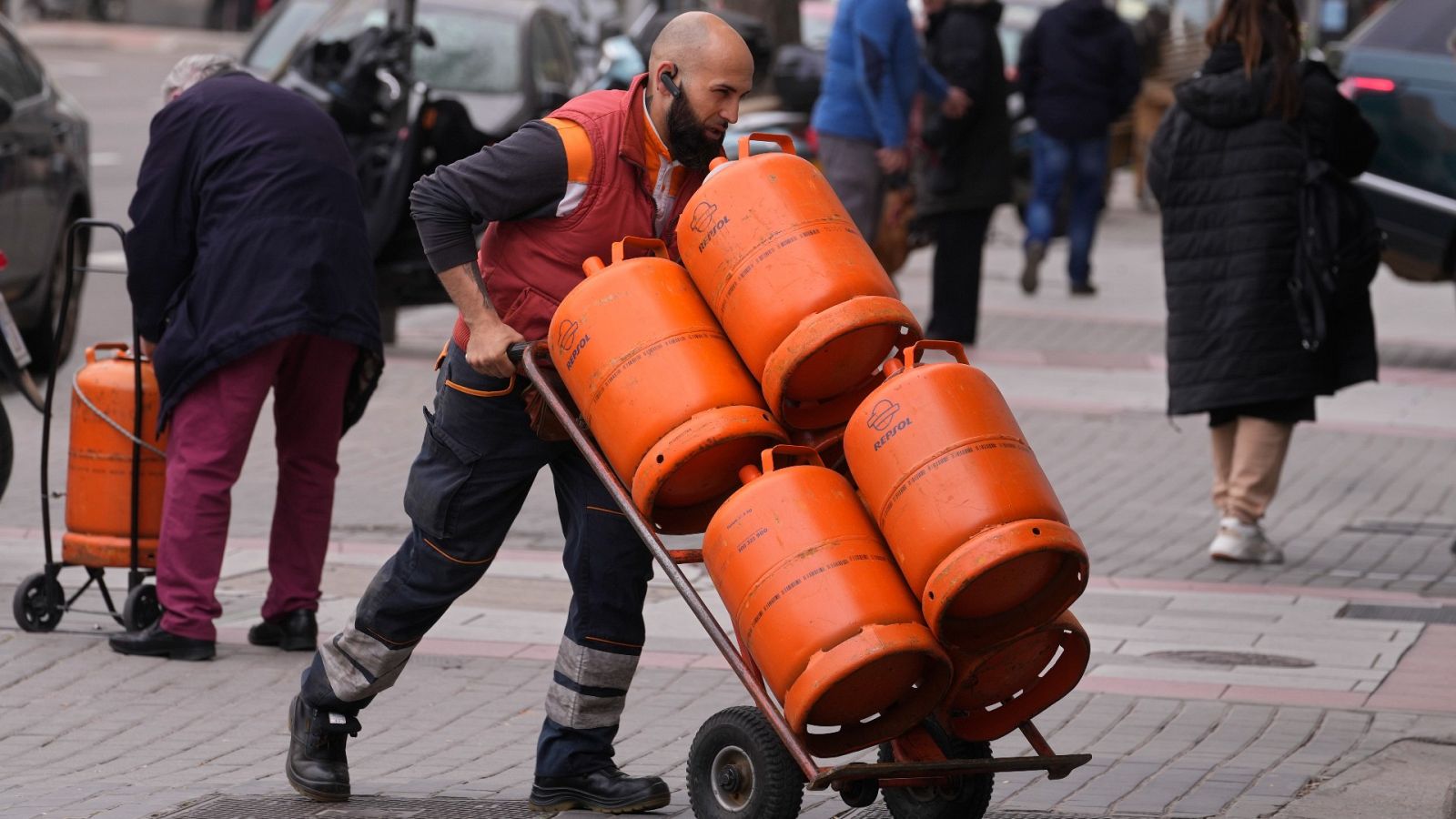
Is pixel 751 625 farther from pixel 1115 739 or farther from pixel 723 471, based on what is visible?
pixel 1115 739

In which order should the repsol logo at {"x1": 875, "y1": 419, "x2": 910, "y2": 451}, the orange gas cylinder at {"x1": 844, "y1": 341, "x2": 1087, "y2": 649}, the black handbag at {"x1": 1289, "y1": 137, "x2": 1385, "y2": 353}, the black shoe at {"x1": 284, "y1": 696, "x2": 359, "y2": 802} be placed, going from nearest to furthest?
the orange gas cylinder at {"x1": 844, "y1": 341, "x2": 1087, "y2": 649} → the repsol logo at {"x1": 875, "y1": 419, "x2": 910, "y2": 451} → the black shoe at {"x1": 284, "y1": 696, "x2": 359, "y2": 802} → the black handbag at {"x1": 1289, "y1": 137, "x2": 1385, "y2": 353}

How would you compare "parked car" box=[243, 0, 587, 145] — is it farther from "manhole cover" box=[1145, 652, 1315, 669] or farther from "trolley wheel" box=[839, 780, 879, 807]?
"trolley wheel" box=[839, 780, 879, 807]

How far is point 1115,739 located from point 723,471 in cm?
185

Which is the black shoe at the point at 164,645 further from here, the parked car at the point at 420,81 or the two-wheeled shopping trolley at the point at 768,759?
the parked car at the point at 420,81

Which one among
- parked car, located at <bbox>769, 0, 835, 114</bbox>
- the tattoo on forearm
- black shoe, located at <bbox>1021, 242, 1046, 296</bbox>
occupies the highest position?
the tattoo on forearm

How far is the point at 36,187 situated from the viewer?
11.5m

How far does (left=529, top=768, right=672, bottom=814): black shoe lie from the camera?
532 cm

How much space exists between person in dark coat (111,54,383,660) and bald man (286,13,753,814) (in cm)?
140

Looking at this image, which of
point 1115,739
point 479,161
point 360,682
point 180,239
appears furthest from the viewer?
point 180,239

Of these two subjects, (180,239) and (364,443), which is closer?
(180,239)

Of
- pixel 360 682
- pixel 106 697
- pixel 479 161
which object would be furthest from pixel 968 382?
pixel 106 697

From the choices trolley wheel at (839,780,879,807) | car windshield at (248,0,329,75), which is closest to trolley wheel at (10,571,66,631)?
trolley wheel at (839,780,879,807)

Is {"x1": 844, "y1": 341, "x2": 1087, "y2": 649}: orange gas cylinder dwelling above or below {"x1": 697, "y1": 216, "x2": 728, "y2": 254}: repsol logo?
below

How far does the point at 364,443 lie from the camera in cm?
1073
